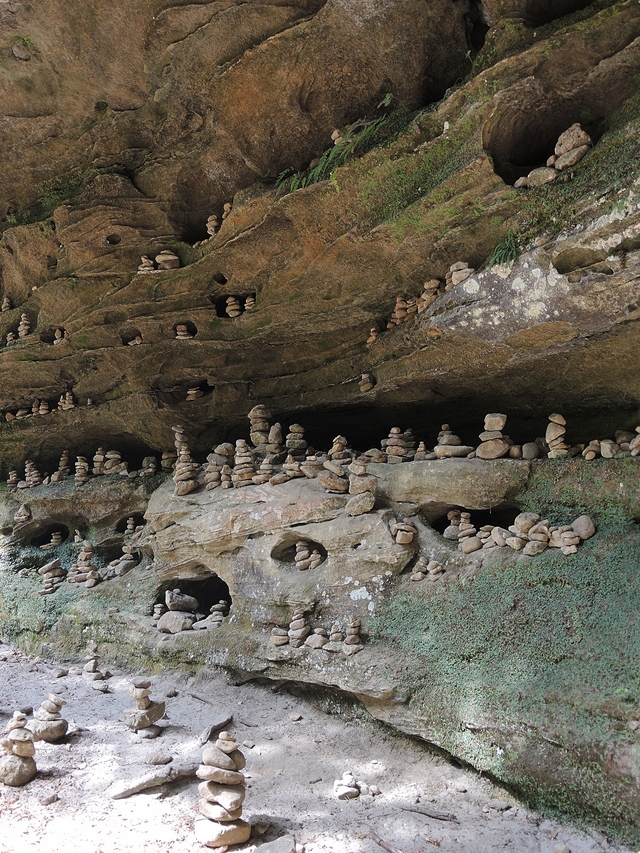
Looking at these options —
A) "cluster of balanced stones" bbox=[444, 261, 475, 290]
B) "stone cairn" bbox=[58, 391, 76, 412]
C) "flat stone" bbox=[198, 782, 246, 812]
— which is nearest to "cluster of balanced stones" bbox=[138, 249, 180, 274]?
"stone cairn" bbox=[58, 391, 76, 412]

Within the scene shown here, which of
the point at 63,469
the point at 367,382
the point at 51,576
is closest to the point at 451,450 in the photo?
the point at 367,382

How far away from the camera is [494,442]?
321 inches

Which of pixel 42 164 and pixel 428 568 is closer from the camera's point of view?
pixel 428 568

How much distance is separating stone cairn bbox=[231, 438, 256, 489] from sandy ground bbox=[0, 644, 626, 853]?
11.3 ft

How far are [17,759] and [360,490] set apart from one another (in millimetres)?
5352

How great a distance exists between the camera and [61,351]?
12.9 m

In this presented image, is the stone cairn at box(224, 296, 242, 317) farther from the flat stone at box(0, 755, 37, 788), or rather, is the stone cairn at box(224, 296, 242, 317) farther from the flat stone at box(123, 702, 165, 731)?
the flat stone at box(0, 755, 37, 788)

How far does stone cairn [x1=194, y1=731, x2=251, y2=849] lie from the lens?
5016 millimetres

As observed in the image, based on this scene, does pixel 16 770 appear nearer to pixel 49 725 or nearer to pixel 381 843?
pixel 49 725

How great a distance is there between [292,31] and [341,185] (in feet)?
7.05

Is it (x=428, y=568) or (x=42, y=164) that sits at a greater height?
(x=42, y=164)

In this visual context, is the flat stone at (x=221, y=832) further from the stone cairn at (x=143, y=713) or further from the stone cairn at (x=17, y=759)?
the stone cairn at (x=143, y=713)

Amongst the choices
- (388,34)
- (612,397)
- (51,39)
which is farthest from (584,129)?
(51,39)

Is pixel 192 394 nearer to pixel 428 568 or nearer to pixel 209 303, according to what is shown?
pixel 209 303
